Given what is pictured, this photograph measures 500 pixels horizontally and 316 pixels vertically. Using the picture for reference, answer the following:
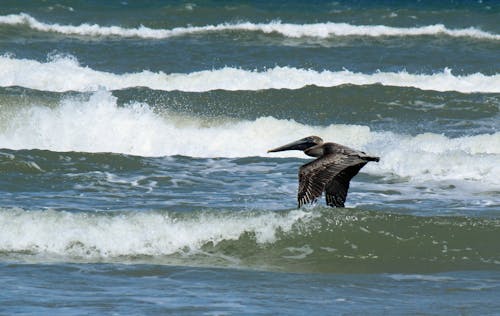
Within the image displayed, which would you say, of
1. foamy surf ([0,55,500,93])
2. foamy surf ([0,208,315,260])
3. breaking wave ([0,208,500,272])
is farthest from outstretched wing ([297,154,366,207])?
foamy surf ([0,55,500,93])

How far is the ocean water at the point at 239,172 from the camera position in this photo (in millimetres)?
9680

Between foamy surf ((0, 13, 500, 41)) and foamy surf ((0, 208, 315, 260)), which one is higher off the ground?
foamy surf ((0, 13, 500, 41))

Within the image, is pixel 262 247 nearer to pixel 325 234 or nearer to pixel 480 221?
pixel 325 234

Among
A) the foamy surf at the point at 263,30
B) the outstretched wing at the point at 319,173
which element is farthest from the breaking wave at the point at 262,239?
the foamy surf at the point at 263,30

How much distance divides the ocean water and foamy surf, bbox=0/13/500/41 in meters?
0.12

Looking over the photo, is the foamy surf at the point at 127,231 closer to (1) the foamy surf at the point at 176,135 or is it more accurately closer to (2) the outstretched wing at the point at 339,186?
(2) the outstretched wing at the point at 339,186

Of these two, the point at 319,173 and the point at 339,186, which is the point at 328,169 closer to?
the point at 319,173

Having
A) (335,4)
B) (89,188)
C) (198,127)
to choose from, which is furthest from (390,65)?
(89,188)

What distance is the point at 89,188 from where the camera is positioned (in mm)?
13898

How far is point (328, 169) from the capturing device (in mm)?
9531

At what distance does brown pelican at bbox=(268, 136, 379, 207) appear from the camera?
368 inches

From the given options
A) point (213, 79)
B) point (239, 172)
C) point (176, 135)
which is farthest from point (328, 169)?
point (213, 79)

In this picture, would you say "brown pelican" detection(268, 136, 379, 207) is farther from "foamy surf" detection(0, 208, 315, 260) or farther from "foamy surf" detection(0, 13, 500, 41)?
"foamy surf" detection(0, 13, 500, 41)

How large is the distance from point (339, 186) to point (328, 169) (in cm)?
93
